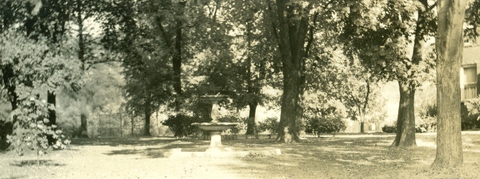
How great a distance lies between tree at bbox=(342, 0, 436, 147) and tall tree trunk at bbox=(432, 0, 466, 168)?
779cm

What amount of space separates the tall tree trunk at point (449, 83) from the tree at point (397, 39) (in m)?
7.79

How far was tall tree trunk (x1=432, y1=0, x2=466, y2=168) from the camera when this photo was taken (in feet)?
46.3

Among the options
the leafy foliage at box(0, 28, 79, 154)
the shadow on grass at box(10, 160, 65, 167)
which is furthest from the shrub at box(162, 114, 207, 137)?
the leafy foliage at box(0, 28, 79, 154)

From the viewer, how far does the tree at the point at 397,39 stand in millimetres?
22609

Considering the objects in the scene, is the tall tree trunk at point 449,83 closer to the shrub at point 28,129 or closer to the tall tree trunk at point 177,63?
the shrub at point 28,129

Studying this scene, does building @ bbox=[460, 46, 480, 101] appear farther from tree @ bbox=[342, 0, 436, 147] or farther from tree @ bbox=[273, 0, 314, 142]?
tree @ bbox=[342, 0, 436, 147]

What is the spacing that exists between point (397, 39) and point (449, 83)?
9.11m

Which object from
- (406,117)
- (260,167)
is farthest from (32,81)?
(406,117)

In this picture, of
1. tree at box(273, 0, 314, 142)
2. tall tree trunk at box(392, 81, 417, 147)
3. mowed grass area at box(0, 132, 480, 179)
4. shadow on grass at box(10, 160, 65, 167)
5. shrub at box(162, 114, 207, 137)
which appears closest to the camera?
mowed grass area at box(0, 132, 480, 179)

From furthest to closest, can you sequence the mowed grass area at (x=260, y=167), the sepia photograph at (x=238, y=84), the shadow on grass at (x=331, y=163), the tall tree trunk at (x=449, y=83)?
the sepia photograph at (x=238, y=84)
the shadow on grass at (x=331, y=163)
the mowed grass area at (x=260, y=167)
the tall tree trunk at (x=449, y=83)

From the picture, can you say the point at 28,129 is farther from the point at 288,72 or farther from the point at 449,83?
the point at 288,72

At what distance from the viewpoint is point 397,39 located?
2317 centimetres

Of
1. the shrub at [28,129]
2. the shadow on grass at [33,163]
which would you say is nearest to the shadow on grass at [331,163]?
the shrub at [28,129]

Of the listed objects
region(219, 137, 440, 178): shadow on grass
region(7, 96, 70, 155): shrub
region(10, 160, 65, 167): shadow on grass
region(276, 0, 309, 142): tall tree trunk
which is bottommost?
region(10, 160, 65, 167): shadow on grass
